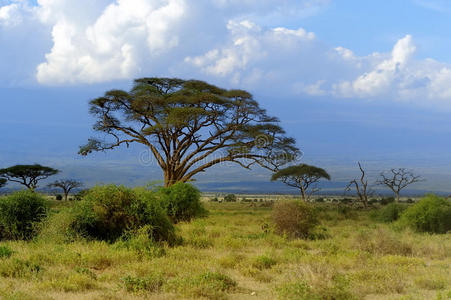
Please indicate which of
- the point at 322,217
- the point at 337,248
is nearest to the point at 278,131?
the point at 322,217

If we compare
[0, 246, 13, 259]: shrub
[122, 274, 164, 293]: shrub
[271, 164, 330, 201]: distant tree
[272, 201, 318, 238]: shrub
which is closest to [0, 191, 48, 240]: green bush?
[0, 246, 13, 259]: shrub

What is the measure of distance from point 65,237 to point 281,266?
520 centimetres

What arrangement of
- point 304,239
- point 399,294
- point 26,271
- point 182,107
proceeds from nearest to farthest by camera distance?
point 399,294
point 26,271
point 304,239
point 182,107

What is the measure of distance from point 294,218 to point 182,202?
5.45m

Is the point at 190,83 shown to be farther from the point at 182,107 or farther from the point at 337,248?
the point at 337,248

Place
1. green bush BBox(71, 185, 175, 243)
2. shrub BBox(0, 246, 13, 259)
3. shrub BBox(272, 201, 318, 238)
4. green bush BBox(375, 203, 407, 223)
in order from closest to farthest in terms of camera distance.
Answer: shrub BBox(0, 246, 13, 259) → green bush BBox(71, 185, 175, 243) → shrub BBox(272, 201, 318, 238) → green bush BBox(375, 203, 407, 223)

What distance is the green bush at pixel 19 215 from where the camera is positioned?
1132cm

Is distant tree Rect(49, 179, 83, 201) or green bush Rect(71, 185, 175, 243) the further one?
distant tree Rect(49, 179, 83, 201)

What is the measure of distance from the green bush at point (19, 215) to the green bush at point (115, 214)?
1.52m

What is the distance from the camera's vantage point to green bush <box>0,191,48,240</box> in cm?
1132

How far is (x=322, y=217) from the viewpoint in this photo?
867 inches

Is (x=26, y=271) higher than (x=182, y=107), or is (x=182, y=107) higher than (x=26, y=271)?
(x=182, y=107)

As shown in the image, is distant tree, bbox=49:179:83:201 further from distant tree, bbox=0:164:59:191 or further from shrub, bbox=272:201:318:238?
shrub, bbox=272:201:318:238

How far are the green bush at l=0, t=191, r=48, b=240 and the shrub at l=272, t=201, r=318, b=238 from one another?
682 cm
